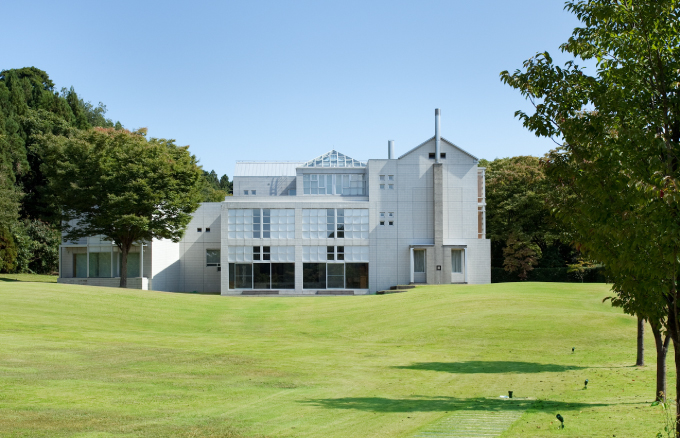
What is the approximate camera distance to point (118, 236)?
44688mm

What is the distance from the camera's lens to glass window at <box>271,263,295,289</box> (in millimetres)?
48906

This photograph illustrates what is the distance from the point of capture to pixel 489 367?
1758cm

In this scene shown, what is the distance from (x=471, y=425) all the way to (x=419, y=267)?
40646 mm

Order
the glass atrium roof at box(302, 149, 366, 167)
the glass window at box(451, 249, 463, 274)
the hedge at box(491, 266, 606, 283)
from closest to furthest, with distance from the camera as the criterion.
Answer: the glass window at box(451, 249, 463, 274) < the hedge at box(491, 266, 606, 283) < the glass atrium roof at box(302, 149, 366, 167)

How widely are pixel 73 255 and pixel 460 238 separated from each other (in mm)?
32435

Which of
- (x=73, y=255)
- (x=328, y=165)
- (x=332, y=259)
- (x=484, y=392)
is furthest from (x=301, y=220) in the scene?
(x=484, y=392)

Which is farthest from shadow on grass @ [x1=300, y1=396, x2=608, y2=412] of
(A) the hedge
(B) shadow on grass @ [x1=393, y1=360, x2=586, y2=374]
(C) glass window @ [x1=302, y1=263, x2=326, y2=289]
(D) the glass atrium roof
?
(A) the hedge

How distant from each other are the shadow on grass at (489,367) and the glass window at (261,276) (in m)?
31.9

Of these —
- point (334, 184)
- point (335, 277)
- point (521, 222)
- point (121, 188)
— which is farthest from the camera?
point (521, 222)

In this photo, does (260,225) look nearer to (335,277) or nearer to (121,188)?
(335,277)

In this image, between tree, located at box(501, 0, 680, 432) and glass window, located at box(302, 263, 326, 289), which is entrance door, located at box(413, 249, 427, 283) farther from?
tree, located at box(501, 0, 680, 432)

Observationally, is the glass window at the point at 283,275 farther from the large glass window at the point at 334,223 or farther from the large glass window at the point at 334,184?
the large glass window at the point at 334,184

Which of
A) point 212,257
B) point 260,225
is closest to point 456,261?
Result: point 260,225

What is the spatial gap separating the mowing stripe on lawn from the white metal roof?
5611 centimetres
